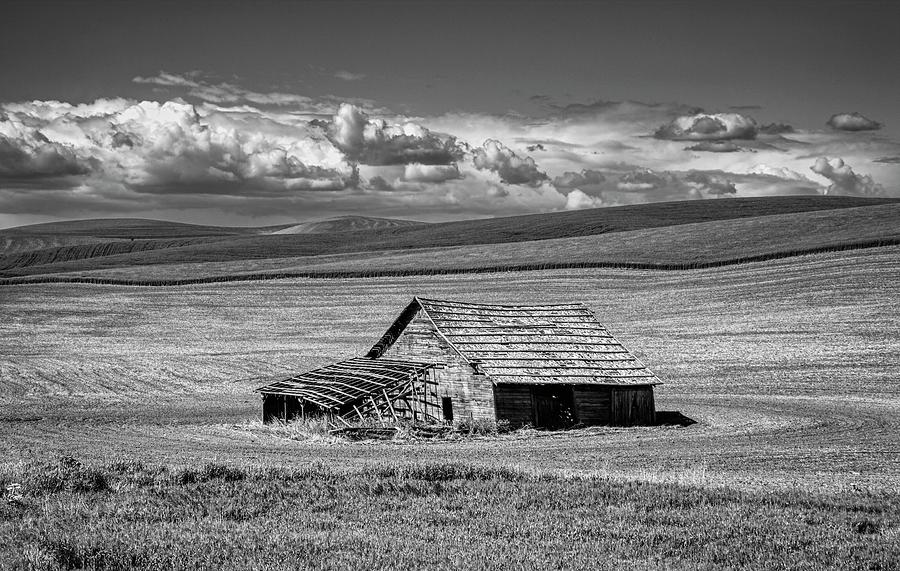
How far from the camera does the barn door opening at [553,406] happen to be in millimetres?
36156

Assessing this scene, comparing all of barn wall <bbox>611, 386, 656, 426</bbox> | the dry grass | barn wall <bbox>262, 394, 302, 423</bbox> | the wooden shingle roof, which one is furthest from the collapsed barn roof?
barn wall <bbox>262, 394, 302, 423</bbox>

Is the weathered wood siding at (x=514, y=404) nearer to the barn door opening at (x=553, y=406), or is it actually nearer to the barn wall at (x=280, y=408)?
the barn door opening at (x=553, y=406)

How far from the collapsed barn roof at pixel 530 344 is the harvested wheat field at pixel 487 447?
317 cm

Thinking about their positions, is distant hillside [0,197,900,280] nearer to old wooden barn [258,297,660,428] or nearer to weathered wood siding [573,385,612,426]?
old wooden barn [258,297,660,428]

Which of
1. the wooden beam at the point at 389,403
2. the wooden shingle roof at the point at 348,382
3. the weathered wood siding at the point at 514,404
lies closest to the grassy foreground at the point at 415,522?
the wooden beam at the point at 389,403

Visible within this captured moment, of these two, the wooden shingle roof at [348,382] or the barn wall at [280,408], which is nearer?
the wooden shingle roof at [348,382]

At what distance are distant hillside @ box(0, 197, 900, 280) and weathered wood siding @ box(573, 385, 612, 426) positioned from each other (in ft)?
154

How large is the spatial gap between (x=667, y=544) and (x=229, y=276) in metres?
84.2

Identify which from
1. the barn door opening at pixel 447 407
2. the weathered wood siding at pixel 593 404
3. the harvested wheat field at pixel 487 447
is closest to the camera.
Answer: the harvested wheat field at pixel 487 447

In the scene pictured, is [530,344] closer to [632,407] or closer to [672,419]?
[632,407]

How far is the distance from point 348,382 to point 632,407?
11.5 meters

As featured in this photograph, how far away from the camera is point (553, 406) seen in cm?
3662

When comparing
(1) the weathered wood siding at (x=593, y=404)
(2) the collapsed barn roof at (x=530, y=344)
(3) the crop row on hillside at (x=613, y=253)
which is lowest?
(1) the weathered wood siding at (x=593, y=404)

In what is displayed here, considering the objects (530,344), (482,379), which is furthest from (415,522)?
(530,344)
